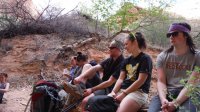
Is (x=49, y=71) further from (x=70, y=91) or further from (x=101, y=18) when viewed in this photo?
(x=70, y=91)

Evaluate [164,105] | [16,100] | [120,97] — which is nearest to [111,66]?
[120,97]

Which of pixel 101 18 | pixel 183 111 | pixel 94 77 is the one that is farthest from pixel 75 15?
pixel 183 111

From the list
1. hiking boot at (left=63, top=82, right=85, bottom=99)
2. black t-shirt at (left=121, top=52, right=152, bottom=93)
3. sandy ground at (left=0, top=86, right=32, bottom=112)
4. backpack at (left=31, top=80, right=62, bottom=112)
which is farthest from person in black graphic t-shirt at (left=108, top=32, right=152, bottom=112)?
sandy ground at (left=0, top=86, right=32, bottom=112)

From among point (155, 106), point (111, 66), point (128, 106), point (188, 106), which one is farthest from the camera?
point (111, 66)

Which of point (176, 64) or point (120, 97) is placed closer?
point (176, 64)

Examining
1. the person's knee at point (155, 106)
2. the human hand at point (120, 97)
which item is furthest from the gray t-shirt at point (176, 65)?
the human hand at point (120, 97)

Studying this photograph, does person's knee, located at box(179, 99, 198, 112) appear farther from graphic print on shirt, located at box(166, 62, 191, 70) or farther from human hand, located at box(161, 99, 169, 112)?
graphic print on shirt, located at box(166, 62, 191, 70)

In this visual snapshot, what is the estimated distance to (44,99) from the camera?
15.3 feet

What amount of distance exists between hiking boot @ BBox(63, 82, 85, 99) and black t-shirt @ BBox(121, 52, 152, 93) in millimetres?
593

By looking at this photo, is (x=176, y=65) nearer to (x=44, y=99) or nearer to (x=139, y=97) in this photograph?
(x=139, y=97)

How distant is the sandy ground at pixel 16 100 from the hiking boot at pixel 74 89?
2.53m

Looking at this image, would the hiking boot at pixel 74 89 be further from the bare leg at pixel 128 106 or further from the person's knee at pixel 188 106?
the person's knee at pixel 188 106

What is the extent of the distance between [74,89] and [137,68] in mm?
845

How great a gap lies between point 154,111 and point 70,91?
4.30 ft
